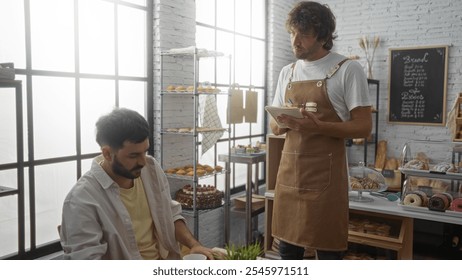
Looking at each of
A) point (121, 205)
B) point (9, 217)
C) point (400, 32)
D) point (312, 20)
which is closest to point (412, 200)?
point (312, 20)

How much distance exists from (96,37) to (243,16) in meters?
2.02

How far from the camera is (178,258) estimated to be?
177 cm

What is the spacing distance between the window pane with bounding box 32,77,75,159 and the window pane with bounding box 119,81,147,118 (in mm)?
455

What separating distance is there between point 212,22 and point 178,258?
2.80m

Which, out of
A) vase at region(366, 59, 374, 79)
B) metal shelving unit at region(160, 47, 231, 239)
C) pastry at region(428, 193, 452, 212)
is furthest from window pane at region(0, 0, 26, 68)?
vase at region(366, 59, 374, 79)

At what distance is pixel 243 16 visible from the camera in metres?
4.54

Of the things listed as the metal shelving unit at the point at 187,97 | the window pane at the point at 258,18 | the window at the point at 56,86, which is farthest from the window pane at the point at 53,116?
the window pane at the point at 258,18

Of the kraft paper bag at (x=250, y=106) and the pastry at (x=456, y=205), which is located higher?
the kraft paper bag at (x=250, y=106)

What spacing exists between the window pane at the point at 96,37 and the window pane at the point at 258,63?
6.69 ft

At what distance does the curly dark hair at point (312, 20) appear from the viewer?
188 cm

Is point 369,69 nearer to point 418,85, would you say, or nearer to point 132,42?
point 418,85

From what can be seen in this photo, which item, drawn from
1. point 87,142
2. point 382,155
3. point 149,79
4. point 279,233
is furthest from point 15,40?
point 382,155

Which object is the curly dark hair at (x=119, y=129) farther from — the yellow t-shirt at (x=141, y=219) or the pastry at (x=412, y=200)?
the pastry at (x=412, y=200)
